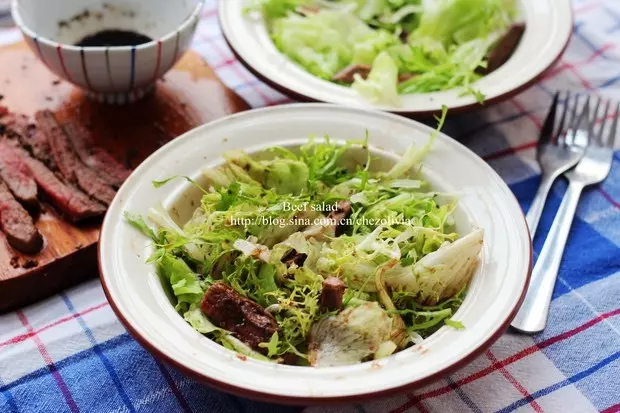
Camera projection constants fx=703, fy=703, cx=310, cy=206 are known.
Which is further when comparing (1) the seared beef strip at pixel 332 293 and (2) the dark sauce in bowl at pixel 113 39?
(2) the dark sauce in bowl at pixel 113 39

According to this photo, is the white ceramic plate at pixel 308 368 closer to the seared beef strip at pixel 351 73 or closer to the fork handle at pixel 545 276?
the fork handle at pixel 545 276

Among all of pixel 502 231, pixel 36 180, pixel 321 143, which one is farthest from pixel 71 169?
pixel 502 231

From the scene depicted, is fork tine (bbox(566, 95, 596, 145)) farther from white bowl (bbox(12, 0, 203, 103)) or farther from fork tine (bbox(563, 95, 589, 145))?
white bowl (bbox(12, 0, 203, 103))

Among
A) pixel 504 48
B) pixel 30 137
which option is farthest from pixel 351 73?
pixel 30 137

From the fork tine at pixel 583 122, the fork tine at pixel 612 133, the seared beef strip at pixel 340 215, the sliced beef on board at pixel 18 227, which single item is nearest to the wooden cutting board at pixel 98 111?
the sliced beef on board at pixel 18 227

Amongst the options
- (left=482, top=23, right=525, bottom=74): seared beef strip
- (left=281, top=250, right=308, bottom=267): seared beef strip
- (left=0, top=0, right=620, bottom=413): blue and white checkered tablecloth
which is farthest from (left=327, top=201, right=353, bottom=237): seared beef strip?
(left=482, top=23, right=525, bottom=74): seared beef strip

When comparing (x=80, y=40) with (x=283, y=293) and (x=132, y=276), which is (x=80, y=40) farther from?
(x=283, y=293)
